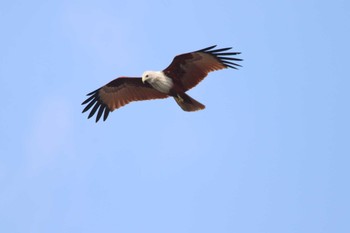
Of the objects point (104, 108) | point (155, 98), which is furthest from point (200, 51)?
point (104, 108)

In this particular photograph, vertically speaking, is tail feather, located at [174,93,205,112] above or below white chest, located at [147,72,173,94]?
below

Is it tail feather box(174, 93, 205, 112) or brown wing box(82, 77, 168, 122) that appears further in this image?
brown wing box(82, 77, 168, 122)

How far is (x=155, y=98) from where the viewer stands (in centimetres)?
1639

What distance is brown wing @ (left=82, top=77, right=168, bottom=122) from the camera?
1636cm

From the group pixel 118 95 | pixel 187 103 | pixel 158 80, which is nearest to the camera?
pixel 158 80

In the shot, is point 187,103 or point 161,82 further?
point 187,103

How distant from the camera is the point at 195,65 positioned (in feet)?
50.8

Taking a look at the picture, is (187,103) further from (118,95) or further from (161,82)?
(118,95)

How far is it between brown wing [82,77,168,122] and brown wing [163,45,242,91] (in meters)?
0.88

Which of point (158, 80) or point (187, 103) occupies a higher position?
point (158, 80)

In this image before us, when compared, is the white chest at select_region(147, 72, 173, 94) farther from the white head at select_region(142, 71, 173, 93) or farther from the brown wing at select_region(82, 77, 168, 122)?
the brown wing at select_region(82, 77, 168, 122)

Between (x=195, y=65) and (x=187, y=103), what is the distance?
0.83 m

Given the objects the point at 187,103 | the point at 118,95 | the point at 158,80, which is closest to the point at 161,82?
the point at 158,80

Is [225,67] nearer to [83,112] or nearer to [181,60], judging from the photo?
[181,60]
